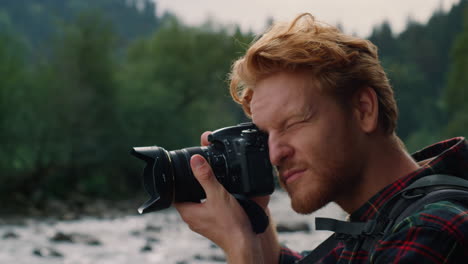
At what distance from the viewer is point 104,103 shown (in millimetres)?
14477

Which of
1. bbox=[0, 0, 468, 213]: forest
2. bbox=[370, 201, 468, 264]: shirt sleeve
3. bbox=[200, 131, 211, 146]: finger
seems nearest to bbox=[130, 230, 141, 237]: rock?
bbox=[0, 0, 468, 213]: forest

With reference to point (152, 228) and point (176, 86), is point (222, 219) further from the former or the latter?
point (176, 86)

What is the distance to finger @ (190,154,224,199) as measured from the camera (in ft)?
4.76

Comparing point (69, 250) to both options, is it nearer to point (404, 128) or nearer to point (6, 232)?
point (6, 232)

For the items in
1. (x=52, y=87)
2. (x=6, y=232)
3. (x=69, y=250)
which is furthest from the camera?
(x=52, y=87)

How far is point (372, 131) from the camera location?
138 cm

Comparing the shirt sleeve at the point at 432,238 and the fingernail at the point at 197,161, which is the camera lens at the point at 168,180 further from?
the shirt sleeve at the point at 432,238

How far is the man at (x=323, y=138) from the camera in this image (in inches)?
53.3

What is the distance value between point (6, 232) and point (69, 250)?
6.72ft

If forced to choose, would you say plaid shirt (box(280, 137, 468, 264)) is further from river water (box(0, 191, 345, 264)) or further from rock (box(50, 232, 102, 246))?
rock (box(50, 232, 102, 246))

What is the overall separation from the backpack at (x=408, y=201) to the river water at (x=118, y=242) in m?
4.43

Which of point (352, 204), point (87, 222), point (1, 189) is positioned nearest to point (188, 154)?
point (352, 204)

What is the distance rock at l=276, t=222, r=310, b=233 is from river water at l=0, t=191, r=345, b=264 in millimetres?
145

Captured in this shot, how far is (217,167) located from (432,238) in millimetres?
670
